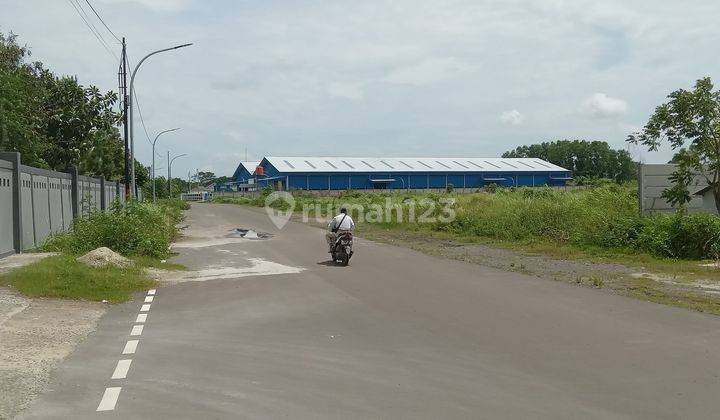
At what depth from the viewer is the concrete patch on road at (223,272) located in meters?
14.2

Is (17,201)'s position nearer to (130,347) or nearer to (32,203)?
(32,203)

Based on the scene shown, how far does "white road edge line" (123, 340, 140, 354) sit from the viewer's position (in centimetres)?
737

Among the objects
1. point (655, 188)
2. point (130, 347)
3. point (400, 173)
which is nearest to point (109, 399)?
point (130, 347)

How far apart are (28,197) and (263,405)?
1397 cm

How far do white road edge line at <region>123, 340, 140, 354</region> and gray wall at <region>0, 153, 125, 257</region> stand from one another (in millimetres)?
8839

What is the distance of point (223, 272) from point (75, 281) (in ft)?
12.7

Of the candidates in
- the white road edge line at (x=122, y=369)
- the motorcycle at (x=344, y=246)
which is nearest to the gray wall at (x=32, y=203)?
the motorcycle at (x=344, y=246)

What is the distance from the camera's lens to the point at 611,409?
530 centimetres

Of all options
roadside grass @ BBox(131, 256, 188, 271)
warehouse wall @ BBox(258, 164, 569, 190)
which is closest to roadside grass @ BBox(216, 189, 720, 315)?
roadside grass @ BBox(131, 256, 188, 271)

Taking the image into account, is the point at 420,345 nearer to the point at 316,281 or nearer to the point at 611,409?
the point at 611,409

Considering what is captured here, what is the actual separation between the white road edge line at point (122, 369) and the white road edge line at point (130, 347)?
1.44 feet

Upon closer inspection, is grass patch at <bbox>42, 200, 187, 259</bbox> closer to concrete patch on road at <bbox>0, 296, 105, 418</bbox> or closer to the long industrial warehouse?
concrete patch on road at <bbox>0, 296, 105, 418</bbox>

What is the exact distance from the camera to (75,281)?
12.0 m

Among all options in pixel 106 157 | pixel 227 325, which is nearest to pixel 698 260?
pixel 227 325
